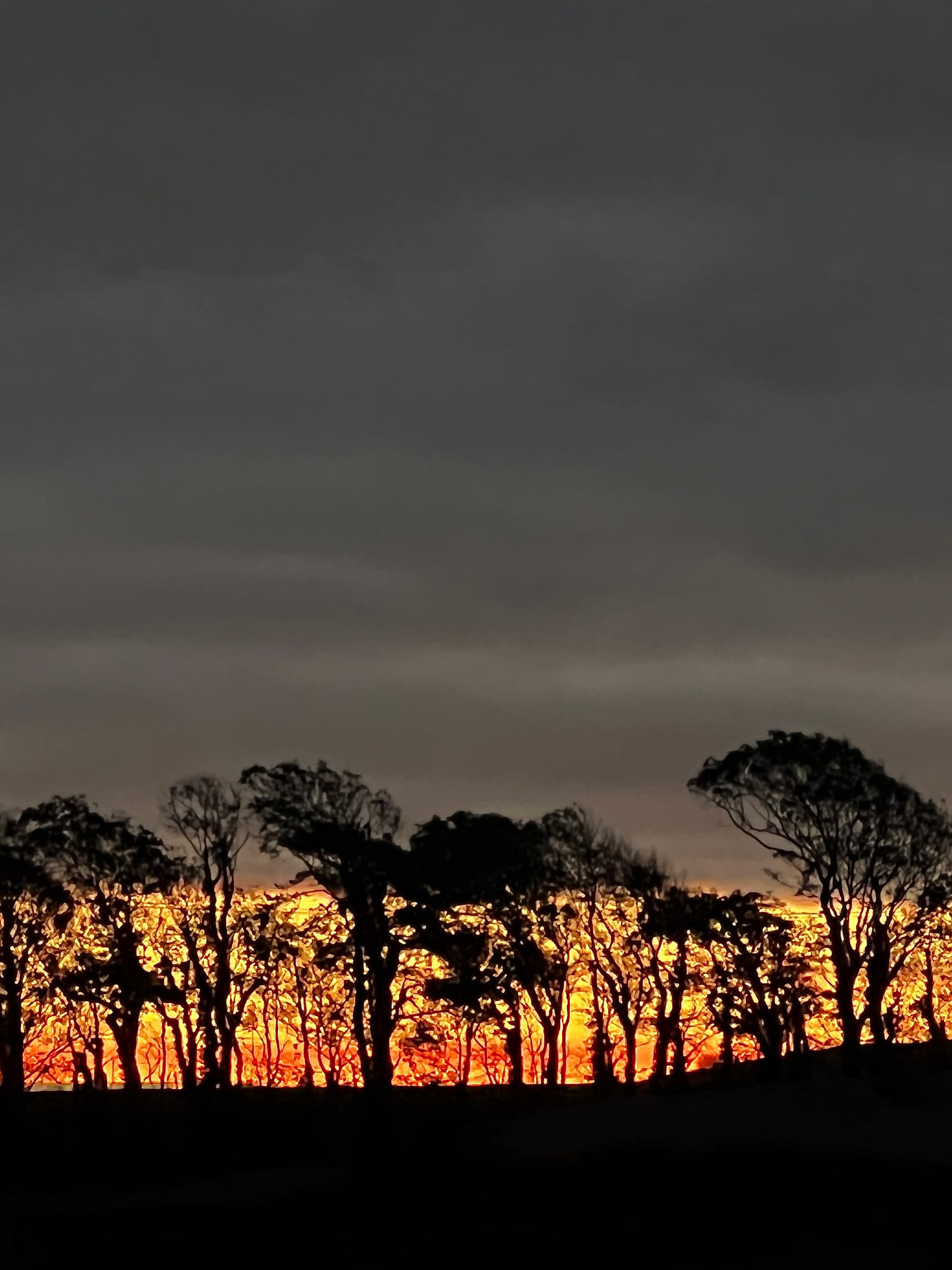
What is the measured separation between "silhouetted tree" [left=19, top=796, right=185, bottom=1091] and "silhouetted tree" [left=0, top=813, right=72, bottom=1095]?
23.1 inches

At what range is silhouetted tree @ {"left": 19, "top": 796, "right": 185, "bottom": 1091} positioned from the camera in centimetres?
6669

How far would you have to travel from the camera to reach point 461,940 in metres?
64.8

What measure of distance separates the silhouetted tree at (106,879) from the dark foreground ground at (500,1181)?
3147 centimetres

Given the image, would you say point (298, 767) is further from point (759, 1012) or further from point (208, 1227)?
point (208, 1227)

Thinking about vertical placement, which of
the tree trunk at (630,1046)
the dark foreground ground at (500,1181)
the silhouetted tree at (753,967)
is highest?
the silhouetted tree at (753,967)

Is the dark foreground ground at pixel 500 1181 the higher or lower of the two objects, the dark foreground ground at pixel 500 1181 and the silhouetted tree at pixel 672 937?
the lower

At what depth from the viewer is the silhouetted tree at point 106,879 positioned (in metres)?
66.7

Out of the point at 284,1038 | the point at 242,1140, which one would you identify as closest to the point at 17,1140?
the point at 242,1140

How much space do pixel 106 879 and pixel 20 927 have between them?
12.7 ft

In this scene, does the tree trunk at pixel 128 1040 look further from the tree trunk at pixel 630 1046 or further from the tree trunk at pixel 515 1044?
the tree trunk at pixel 630 1046

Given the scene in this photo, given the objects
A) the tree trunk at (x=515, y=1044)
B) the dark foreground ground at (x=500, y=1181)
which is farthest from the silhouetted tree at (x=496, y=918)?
the dark foreground ground at (x=500, y=1181)

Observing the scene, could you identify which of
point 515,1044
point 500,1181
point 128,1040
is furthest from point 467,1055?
point 500,1181

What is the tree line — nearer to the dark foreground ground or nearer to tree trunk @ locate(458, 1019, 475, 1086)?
tree trunk @ locate(458, 1019, 475, 1086)

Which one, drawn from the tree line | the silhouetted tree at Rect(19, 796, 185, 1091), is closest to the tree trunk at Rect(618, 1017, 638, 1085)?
the tree line
